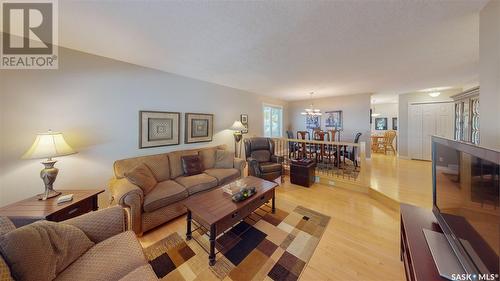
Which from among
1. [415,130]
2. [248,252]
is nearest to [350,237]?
[248,252]

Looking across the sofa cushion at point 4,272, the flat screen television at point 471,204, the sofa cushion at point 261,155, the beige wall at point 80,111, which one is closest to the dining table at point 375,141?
the sofa cushion at point 261,155

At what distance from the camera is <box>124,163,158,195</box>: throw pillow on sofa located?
83.5 inches

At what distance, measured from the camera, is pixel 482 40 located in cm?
144

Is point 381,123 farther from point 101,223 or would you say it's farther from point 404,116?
point 101,223

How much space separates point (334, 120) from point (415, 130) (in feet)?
7.92

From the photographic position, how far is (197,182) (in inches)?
104

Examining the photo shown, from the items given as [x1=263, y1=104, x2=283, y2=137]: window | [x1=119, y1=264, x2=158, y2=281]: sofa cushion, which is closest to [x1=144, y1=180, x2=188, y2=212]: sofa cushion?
[x1=119, y1=264, x2=158, y2=281]: sofa cushion

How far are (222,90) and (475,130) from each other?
4.61 meters

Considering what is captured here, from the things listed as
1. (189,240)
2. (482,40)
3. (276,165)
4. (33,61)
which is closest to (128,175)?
(189,240)

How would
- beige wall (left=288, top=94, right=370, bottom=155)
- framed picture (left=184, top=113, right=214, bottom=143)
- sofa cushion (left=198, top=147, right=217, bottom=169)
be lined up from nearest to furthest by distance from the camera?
sofa cushion (left=198, top=147, right=217, bottom=169)
framed picture (left=184, top=113, right=214, bottom=143)
beige wall (left=288, top=94, right=370, bottom=155)

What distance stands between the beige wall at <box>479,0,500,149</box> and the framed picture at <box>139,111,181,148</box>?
3.91m

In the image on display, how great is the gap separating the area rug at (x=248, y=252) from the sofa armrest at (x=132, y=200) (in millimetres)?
327

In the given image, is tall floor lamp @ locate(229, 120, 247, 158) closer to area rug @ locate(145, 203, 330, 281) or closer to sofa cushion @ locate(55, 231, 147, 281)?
area rug @ locate(145, 203, 330, 281)

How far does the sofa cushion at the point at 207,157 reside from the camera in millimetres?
3342
